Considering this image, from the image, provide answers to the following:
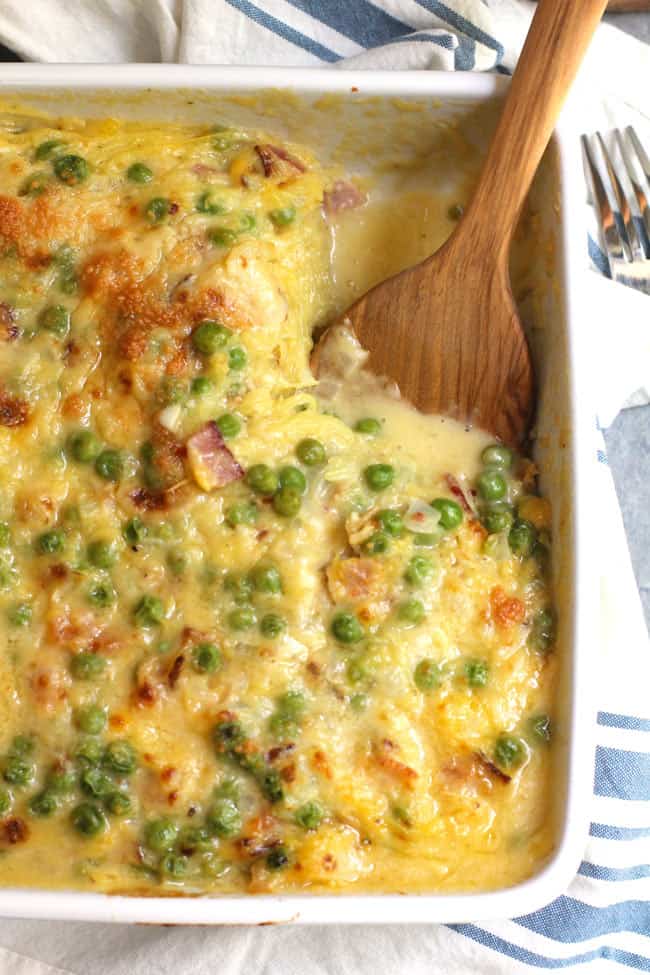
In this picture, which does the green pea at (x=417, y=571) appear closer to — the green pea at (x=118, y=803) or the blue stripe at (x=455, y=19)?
the green pea at (x=118, y=803)

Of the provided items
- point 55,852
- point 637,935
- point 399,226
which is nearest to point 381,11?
point 399,226

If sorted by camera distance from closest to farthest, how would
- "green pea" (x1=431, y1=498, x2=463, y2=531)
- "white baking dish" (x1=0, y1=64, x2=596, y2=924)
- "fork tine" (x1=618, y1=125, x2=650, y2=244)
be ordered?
1. "white baking dish" (x1=0, y1=64, x2=596, y2=924)
2. "green pea" (x1=431, y1=498, x2=463, y2=531)
3. "fork tine" (x1=618, y1=125, x2=650, y2=244)

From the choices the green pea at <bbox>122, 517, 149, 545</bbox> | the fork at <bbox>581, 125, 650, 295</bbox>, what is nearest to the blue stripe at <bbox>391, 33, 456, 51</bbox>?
the fork at <bbox>581, 125, 650, 295</bbox>

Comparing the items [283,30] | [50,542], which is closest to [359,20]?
[283,30]

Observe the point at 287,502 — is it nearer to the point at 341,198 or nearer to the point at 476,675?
the point at 476,675

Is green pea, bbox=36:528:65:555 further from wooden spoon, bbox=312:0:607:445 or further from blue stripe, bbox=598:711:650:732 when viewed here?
blue stripe, bbox=598:711:650:732

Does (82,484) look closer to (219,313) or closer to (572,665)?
(219,313)
